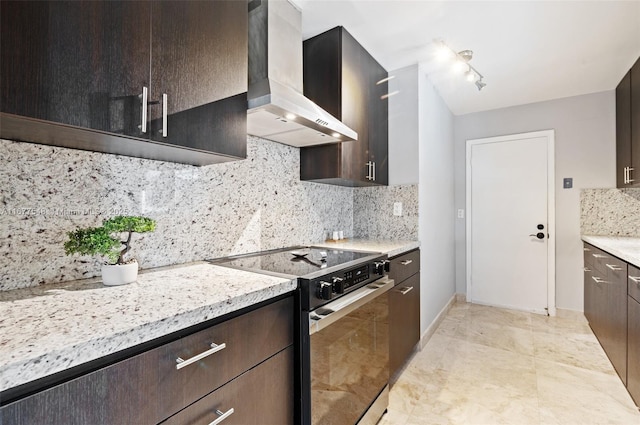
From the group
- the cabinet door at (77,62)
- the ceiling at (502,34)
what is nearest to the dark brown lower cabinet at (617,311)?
the ceiling at (502,34)

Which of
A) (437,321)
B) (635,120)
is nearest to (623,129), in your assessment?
(635,120)

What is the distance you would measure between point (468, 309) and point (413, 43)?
301 centimetres

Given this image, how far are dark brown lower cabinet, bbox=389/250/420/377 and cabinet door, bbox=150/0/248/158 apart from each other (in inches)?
54.0

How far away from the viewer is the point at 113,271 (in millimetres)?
1077

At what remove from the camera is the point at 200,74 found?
1.19 meters

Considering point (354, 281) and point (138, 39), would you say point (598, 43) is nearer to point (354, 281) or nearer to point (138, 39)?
point (354, 281)

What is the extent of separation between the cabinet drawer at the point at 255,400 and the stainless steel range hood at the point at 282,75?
3.57 feet

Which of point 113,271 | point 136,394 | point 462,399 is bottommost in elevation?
point 462,399

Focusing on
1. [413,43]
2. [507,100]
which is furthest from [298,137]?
[507,100]

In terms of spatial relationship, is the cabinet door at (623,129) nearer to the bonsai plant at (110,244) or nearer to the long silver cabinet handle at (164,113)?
the long silver cabinet handle at (164,113)

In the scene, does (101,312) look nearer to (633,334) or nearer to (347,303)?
(347,303)

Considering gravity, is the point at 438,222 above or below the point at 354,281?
above

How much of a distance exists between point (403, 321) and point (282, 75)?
6.05 feet

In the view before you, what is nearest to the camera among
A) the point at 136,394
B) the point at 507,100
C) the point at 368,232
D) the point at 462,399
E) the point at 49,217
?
the point at 136,394
